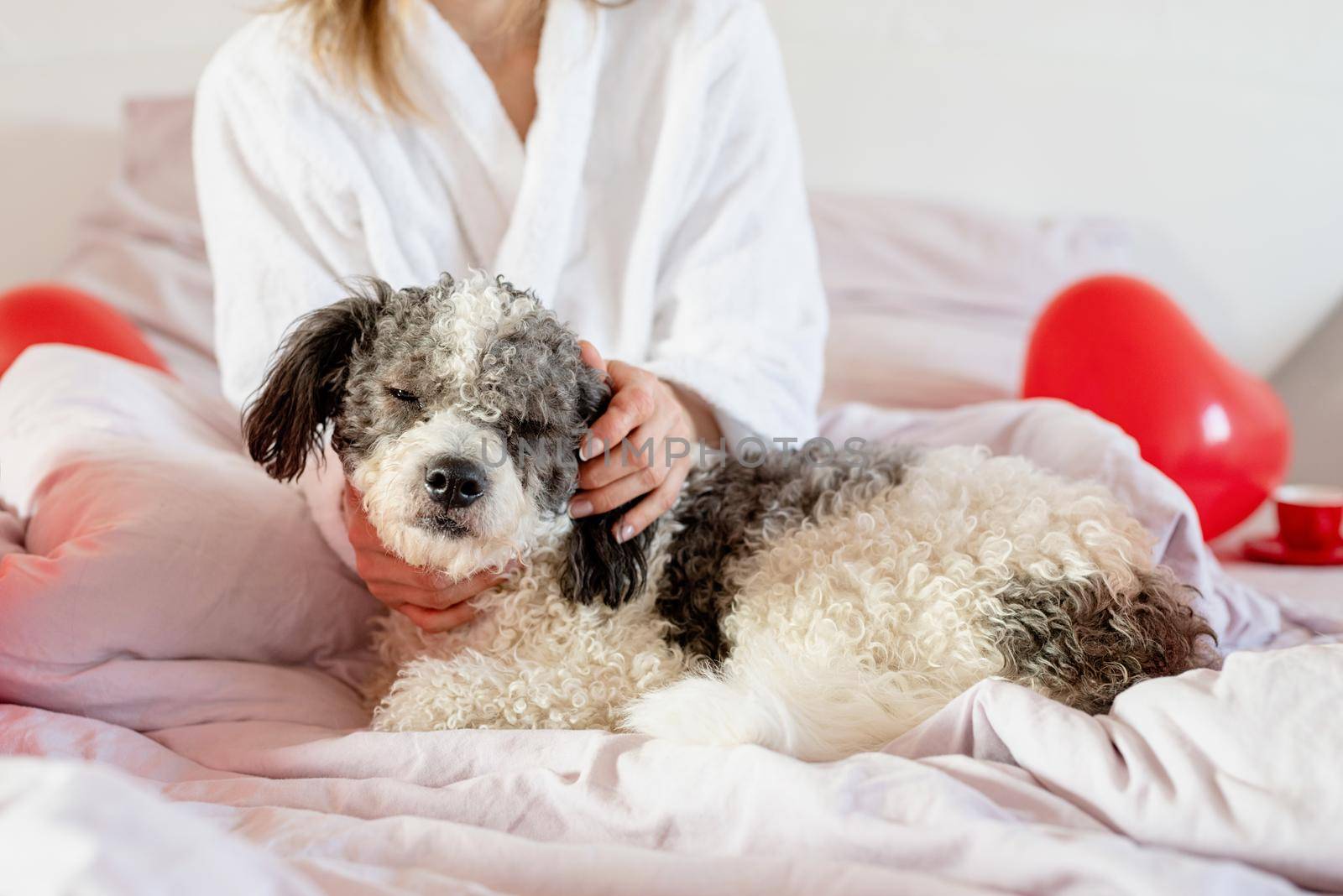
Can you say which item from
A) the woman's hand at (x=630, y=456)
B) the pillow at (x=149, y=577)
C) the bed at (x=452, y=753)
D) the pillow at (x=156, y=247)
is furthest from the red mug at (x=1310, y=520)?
the pillow at (x=156, y=247)

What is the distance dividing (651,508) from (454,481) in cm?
31

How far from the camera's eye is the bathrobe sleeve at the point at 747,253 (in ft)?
6.05

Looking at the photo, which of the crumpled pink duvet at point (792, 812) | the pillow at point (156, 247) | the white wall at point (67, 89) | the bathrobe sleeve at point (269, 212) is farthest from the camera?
→ the white wall at point (67, 89)

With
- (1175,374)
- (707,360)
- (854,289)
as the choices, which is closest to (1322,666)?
(707,360)

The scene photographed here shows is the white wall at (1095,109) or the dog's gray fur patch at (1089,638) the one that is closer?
the dog's gray fur patch at (1089,638)

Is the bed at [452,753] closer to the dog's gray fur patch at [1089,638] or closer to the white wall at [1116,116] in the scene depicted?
the dog's gray fur patch at [1089,638]

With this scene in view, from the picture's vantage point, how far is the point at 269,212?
6.12 feet

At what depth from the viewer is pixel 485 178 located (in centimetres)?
191

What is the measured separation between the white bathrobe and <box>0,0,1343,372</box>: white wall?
1245 mm

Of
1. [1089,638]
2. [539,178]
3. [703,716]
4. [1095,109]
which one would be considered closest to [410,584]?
[703,716]

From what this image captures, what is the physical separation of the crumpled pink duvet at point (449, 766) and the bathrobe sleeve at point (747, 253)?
0.57 m

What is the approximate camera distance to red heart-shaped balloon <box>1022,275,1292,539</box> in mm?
2115

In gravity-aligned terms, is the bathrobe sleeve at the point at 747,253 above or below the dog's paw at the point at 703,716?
above

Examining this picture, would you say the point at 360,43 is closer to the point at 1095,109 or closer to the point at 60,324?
the point at 60,324
